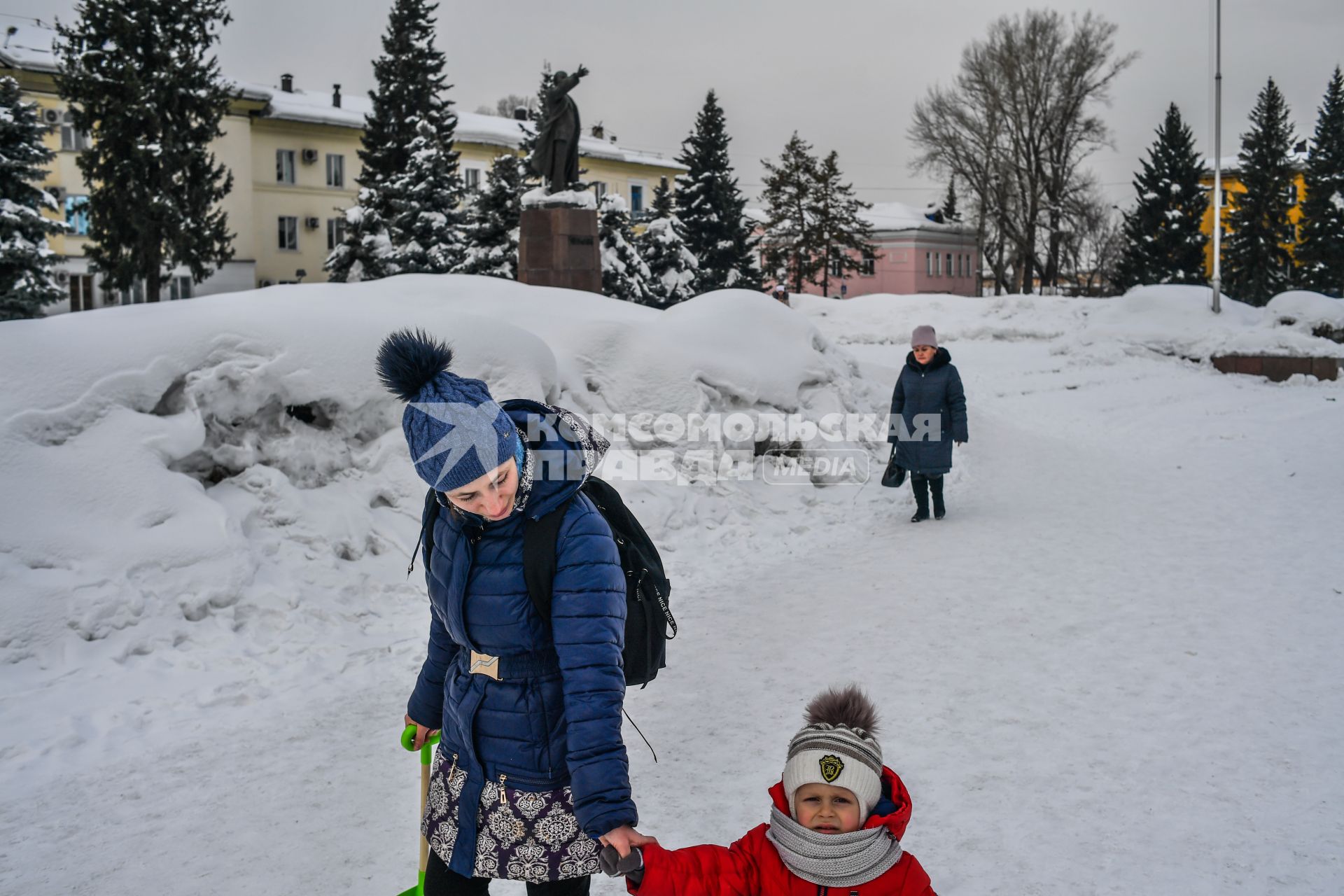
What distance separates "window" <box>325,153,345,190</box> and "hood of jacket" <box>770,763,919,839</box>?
48230mm

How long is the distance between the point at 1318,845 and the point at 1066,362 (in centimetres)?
1884

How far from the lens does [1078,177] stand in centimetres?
4594

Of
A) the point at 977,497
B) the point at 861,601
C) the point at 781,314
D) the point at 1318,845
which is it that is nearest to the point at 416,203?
the point at 781,314

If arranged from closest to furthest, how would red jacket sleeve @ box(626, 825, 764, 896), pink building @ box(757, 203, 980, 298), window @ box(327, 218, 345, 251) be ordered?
red jacket sleeve @ box(626, 825, 764, 896), window @ box(327, 218, 345, 251), pink building @ box(757, 203, 980, 298)

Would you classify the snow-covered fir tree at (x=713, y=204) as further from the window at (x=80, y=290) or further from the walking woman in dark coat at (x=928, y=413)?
the walking woman in dark coat at (x=928, y=413)

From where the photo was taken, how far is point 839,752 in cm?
218

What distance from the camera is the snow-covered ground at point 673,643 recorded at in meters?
3.65

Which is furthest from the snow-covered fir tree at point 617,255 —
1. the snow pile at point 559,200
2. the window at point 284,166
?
the window at point 284,166

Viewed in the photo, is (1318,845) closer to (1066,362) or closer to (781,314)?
(781,314)

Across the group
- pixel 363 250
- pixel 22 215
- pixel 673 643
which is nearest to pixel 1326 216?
pixel 363 250

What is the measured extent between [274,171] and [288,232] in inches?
101

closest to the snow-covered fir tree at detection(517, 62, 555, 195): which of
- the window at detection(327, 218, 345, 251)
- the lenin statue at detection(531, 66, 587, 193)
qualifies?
the lenin statue at detection(531, 66, 587, 193)

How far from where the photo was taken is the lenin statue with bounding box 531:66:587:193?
16672 mm

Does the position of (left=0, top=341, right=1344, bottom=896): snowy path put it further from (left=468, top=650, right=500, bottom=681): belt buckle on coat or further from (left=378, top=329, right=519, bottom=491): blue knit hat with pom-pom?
(left=378, top=329, right=519, bottom=491): blue knit hat with pom-pom
